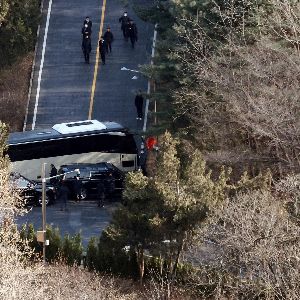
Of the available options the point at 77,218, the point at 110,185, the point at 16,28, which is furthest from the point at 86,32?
the point at 77,218

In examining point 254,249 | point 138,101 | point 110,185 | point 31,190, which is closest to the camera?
point 254,249

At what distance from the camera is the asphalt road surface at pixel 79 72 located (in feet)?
153

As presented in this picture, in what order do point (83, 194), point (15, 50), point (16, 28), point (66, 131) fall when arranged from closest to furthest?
point (83, 194)
point (66, 131)
point (16, 28)
point (15, 50)

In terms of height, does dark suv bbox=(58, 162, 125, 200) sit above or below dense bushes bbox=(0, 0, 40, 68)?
below

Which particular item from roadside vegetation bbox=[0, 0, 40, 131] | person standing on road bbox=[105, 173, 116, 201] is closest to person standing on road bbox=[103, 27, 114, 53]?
roadside vegetation bbox=[0, 0, 40, 131]

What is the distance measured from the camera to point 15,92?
157 ft

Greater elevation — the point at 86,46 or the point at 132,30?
the point at 132,30

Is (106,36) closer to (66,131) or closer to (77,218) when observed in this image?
(66,131)

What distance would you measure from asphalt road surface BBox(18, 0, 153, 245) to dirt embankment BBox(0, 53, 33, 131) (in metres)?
0.40

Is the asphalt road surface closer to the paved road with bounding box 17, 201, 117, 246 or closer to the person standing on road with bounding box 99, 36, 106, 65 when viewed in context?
the person standing on road with bounding box 99, 36, 106, 65

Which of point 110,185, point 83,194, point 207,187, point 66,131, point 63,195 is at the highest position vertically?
point 207,187

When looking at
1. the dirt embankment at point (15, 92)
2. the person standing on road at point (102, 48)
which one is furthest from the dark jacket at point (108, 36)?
the dirt embankment at point (15, 92)

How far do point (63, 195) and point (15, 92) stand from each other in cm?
1019

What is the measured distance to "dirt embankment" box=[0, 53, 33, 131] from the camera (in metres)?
46.6
